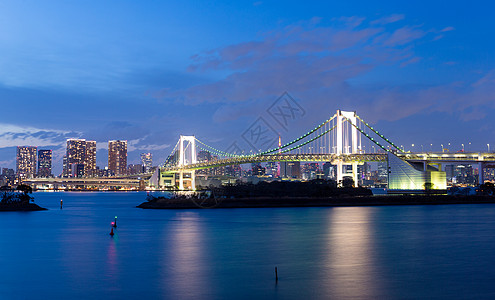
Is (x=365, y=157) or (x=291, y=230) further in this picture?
(x=365, y=157)

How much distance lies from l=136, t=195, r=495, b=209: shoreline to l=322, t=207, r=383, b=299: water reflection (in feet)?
82.9

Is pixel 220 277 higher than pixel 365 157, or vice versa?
pixel 365 157

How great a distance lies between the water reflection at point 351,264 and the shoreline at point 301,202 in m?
25.3

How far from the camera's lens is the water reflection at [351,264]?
13919 millimetres

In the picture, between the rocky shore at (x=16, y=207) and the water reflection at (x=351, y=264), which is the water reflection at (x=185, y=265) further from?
the rocky shore at (x=16, y=207)

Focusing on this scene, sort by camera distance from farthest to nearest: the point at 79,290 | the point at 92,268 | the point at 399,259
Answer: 1. the point at 399,259
2. the point at 92,268
3. the point at 79,290

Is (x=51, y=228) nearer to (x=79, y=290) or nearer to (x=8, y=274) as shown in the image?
(x=8, y=274)

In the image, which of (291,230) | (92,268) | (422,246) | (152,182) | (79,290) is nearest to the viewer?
(79,290)

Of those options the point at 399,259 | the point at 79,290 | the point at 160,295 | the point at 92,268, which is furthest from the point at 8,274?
the point at 399,259

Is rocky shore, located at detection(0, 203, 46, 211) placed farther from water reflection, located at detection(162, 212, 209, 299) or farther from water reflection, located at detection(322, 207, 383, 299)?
water reflection, located at detection(322, 207, 383, 299)

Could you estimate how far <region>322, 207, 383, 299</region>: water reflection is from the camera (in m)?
13.9

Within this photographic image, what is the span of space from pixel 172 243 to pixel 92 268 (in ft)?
23.4

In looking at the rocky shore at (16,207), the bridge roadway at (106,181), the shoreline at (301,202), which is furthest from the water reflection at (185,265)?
the bridge roadway at (106,181)

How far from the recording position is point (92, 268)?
58.5 feet
